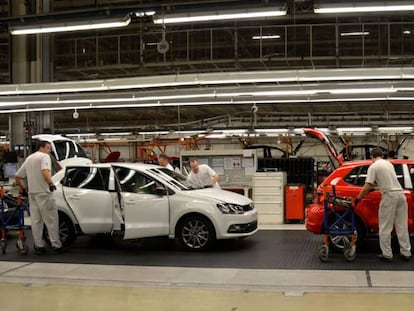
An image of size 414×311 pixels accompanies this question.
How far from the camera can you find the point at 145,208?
26.7 ft

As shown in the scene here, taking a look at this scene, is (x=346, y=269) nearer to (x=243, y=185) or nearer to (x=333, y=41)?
(x=243, y=185)

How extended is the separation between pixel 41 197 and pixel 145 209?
5.34 feet

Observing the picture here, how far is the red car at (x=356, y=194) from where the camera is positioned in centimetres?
762

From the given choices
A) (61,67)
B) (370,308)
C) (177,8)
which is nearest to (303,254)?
(370,308)

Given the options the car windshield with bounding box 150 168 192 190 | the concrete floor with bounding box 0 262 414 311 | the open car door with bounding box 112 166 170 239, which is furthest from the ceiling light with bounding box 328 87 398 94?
the concrete floor with bounding box 0 262 414 311

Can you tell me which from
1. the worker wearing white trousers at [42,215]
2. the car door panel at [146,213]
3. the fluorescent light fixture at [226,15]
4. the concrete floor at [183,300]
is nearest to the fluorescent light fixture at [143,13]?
the fluorescent light fixture at [226,15]

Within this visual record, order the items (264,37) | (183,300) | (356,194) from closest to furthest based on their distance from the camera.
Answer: (183,300) → (356,194) → (264,37)

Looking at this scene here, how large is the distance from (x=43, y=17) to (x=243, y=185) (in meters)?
6.19

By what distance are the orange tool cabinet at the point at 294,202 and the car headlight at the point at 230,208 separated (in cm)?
353

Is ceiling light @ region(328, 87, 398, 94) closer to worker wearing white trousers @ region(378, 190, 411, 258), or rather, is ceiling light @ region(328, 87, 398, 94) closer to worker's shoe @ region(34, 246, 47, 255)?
worker wearing white trousers @ region(378, 190, 411, 258)

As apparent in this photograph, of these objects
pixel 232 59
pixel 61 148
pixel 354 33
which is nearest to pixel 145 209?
pixel 61 148

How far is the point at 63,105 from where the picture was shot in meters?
13.6

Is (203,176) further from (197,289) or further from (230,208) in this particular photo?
→ (197,289)

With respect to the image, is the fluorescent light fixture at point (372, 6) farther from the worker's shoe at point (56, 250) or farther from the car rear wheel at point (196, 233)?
the worker's shoe at point (56, 250)
